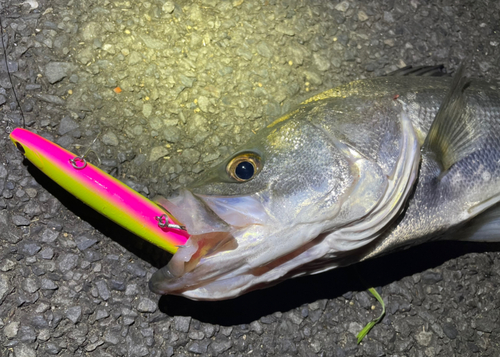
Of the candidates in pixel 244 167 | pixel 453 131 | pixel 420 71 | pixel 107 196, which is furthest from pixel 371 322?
pixel 107 196

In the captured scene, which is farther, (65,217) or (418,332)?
(418,332)

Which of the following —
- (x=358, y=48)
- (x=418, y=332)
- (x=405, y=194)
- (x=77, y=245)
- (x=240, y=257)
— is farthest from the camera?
(x=358, y=48)

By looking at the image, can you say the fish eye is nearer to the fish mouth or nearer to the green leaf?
the fish mouth

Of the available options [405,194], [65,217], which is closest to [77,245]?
[65,217]

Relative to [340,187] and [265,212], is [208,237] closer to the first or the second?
[265,212]

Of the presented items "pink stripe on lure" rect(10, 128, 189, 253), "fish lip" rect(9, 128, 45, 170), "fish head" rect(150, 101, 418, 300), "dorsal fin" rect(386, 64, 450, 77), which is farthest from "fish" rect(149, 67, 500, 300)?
"fish lip" rect(9, 128, 45, 170)

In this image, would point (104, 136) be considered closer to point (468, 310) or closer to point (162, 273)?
point (162, 273)

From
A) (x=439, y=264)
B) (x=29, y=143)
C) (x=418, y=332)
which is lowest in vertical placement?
(x=418, y=332)
